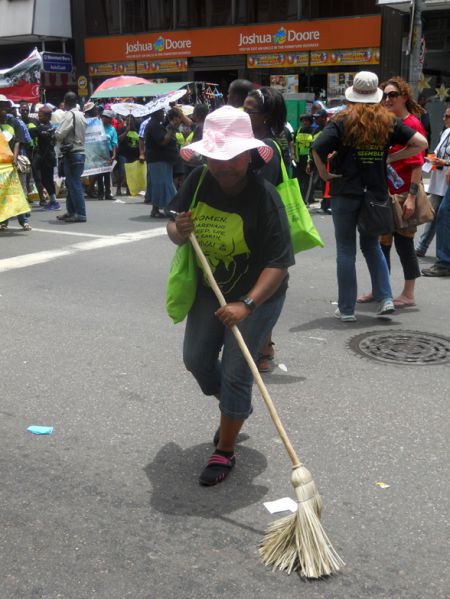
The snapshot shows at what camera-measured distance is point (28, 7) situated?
2847cm

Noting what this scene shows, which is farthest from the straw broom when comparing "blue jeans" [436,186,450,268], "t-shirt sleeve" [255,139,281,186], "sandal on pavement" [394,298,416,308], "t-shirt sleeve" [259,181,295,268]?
"blue jeans" [436,186,450,268]

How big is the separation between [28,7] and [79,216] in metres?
20.1

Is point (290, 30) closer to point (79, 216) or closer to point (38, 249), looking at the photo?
point (79, 216)

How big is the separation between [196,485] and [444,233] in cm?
509

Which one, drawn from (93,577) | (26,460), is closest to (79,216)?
(26,460)

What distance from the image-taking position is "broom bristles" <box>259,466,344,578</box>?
2742 millimetres

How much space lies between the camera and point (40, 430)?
403cm

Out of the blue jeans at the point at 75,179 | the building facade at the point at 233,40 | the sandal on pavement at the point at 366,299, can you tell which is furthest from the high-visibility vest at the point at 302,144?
the building facade at the point at 233,40

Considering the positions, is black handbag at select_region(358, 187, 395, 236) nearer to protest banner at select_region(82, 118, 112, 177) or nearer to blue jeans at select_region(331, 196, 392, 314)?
blue jeans at select_region(331, 196, 392, 314)

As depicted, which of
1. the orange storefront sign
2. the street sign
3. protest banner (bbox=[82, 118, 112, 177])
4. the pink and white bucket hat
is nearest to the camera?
the pink and white bucket hat

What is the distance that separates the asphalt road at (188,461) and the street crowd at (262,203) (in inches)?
10.7

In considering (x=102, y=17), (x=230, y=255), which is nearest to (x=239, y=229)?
(x=230, y=255)

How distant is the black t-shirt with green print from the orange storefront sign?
67.8 feet

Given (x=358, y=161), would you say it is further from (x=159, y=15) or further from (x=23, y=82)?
(x=159, y=15)
